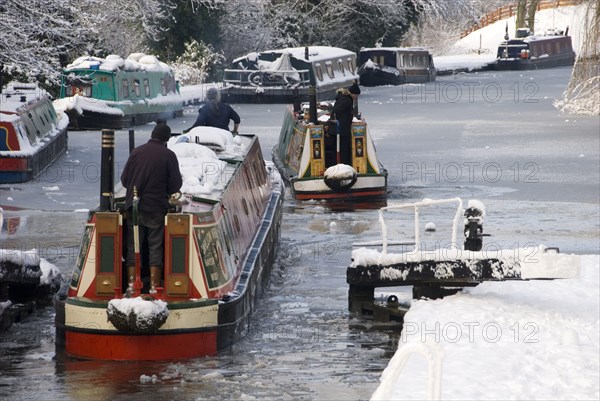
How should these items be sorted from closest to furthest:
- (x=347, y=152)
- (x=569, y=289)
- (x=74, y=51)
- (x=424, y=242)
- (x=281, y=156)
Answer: (x=569, y=289), (x=424, y=242), (x=347, y=152), (x=281, y=156), (x=74, y=51)

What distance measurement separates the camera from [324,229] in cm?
1950

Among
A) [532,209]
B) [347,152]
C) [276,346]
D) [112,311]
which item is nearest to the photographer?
[112,311]

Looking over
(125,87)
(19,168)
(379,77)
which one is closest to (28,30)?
(19,168)

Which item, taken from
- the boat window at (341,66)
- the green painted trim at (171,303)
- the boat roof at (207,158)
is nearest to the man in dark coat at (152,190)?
the green painted trim at (171,303)

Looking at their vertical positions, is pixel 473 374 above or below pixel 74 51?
below

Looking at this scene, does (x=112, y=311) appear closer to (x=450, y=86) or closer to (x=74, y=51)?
(x=74, y=51)

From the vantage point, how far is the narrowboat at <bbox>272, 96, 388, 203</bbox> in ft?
72.9

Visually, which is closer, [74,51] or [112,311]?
[112,311]

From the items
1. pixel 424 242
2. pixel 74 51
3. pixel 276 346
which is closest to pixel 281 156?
pixel 424 242

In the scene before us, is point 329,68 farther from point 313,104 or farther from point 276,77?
point 313,104

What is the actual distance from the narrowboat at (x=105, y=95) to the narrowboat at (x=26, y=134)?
200 inches

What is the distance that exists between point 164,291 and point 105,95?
24.0 metres

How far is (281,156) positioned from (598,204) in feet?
21.9

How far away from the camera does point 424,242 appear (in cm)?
1789
